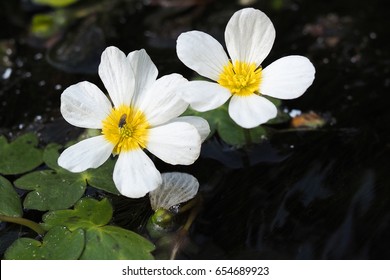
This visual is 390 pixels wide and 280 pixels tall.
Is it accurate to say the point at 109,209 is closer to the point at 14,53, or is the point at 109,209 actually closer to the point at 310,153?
the point at 310,153

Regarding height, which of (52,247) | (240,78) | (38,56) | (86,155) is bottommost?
(52,247)

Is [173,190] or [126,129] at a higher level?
[126,129]

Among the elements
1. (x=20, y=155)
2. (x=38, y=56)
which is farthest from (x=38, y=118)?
(x=38, y=56)

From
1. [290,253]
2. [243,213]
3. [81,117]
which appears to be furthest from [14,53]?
[290,253]

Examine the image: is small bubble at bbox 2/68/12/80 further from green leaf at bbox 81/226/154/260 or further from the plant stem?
green leaf at bbox 81/226/154/260

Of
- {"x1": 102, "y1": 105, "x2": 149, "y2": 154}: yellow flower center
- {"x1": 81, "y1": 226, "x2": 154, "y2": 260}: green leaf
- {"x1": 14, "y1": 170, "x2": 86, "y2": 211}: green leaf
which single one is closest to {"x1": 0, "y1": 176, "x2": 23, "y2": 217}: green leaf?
{"x1": 14, "y1": 170, "x2": 86, "y2": 211}: green leaf

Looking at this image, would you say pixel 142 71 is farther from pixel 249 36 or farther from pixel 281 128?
pixel 281 128

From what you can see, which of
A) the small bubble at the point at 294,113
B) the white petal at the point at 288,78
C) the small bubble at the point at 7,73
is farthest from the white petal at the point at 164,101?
the small bubble at the point at 7,73

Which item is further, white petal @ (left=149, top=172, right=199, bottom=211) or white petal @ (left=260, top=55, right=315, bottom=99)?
white petal @ (left=149, top=172, right=199, bottom=211)
